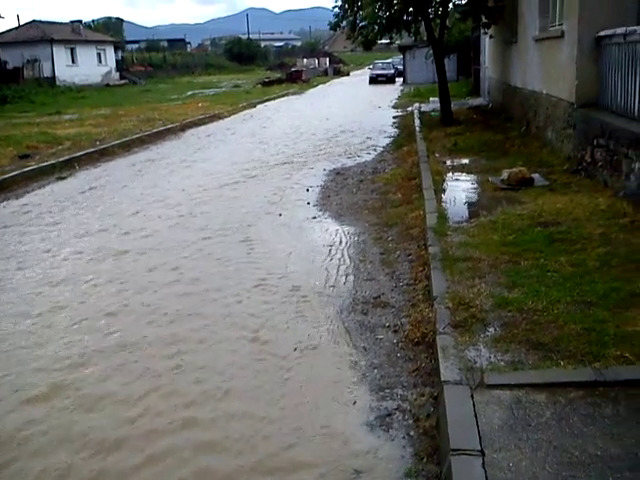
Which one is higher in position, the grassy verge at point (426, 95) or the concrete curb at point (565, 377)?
the grassy verge at point (426, 95)

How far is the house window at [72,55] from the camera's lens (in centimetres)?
4995

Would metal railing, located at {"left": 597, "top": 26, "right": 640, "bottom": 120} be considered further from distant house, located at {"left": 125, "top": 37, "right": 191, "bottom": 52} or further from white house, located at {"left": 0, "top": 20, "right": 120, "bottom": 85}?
distant house, located at {"left": 125, "top": 37, "right": 191, "bottom": 52}

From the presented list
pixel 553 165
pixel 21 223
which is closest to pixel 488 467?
pixel 553 165

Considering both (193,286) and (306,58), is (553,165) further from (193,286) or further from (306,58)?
(306,58)

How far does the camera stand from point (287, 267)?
786 cm

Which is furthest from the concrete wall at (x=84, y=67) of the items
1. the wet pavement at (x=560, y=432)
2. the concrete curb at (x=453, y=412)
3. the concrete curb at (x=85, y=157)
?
the wet pavement at (x=560, y=432)

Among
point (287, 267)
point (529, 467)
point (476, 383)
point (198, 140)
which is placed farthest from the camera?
point (198, 140)

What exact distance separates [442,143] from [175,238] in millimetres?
6974

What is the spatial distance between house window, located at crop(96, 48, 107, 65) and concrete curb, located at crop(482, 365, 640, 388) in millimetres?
53497

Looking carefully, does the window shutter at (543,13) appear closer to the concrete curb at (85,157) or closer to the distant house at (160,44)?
the concrete curb at (85,157)

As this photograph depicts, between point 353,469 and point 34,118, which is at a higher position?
point 34,118

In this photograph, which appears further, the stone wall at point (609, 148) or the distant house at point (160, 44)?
the distant house at point (160, 44)

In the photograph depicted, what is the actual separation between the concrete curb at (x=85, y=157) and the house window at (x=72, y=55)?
29.6 meters

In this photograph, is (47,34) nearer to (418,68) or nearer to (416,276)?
(418,68)
